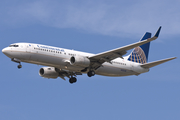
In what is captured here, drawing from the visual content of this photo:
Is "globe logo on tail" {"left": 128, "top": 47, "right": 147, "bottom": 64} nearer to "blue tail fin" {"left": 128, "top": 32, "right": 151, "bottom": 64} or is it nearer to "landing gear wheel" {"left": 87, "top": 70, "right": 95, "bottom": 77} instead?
"blue tail fin" {"left": 128, "top": 32, "right": 151, "bottom": 64}

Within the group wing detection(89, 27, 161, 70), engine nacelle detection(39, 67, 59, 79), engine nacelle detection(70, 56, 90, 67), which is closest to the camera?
wing detection(89, 27, 161, 70)

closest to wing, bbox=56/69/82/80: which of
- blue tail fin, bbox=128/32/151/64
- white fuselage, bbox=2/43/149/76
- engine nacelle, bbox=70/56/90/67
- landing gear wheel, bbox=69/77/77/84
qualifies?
landing gear wheel, bbox=69/77/77/84

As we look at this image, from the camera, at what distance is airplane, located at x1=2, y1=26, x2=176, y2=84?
44344mm

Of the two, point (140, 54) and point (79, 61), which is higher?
point (140, 54)

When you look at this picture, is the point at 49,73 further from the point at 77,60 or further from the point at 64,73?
the point at 77,60

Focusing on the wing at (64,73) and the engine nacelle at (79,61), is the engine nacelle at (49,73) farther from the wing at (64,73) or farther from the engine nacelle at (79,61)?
the engine nacelle at (79,61)

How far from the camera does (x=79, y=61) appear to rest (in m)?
46.2

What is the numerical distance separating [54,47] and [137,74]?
15.5 meters

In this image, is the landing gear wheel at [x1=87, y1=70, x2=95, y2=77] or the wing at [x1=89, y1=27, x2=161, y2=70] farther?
the landing gear wheel at [x1=87, y1=70, x2=95, y2=77]

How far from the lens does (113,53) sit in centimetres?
4641

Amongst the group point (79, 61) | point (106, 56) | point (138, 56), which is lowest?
point (79, 61)

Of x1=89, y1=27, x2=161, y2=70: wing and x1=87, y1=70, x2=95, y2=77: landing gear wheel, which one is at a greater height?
x1=89, y1=27, x2=161, y2=70: wing

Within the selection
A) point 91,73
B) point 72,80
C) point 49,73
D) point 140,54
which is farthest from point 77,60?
point 140,54

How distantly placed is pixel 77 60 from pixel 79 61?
337mm
